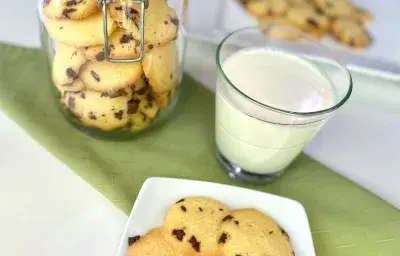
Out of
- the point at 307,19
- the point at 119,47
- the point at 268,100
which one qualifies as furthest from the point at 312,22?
the point at 119,47

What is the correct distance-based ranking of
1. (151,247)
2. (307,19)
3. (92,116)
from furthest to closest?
(307,19)
(92,116)
(151,247)

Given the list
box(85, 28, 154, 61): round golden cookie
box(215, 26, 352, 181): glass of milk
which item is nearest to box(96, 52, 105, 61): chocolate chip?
box(85, 28, 154, 61): round golden cookie

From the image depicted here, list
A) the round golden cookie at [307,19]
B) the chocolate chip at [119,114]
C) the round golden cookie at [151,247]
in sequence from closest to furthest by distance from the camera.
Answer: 1. the round golden cookie at [151,247]
2. the chocolate chip at [119,114]
3. the round golden cookie at [307,19]

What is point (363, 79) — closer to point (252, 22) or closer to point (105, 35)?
point (252, 22)

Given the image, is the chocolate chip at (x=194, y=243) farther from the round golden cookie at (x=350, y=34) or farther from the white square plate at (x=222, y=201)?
the round golden cookie at (x=350, y=34)

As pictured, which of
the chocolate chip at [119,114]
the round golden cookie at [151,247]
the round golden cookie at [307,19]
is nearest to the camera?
the round golden cookie at [151,247]

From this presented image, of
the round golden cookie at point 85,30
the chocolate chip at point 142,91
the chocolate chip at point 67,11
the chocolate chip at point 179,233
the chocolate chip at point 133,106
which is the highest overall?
the chocolate chip at point 67,11

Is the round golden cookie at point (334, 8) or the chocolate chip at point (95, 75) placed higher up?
the chocolate chip at point (95, 75)

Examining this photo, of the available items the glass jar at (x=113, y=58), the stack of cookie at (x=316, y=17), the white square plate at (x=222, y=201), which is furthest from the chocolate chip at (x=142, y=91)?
the stack of cookie at (x=316, y=17)

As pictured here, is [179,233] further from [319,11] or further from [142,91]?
[319,11]
